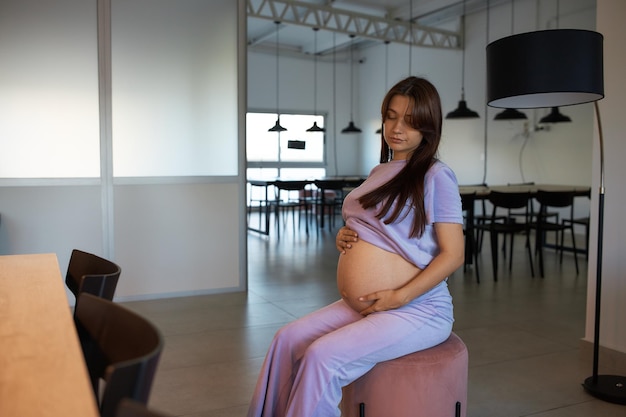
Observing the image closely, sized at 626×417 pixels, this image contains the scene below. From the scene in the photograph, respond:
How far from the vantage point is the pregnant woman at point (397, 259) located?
184 centimetres

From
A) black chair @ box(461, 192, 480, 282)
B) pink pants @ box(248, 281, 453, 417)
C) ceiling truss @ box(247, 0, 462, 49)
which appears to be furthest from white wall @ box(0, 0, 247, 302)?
ceiling truss @ box(247, 0, 462, 49)

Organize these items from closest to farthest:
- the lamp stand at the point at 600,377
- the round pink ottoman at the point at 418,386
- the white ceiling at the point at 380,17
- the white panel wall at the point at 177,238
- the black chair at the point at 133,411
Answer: the black chair at the point at 133,411 < the round pink ottoman at the point at 418,386 < the lamp stand at the point at 600,377 < the white panel wall at the point at 177,238 < the white ceiling at the point at 380,17

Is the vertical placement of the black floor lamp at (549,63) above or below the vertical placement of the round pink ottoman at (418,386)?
above

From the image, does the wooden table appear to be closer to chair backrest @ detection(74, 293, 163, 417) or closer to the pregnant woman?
chair backrest @ detection(74, 293, 163, 417)

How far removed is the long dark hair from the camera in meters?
1.89

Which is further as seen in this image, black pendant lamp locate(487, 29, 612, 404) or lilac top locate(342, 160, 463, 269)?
black pendant lamp locate(487, 29, 612, 404)

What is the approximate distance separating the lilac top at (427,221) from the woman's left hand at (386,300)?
0.13m

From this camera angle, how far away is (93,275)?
1.54 m

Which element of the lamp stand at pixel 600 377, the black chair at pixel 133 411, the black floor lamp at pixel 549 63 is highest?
the black floor lamp at pixel 549 63

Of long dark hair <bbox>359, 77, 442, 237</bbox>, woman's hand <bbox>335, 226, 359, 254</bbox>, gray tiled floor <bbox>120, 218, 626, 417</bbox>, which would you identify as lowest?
gray tiled floor <bbox>120, 218, 626, 417</bbox>

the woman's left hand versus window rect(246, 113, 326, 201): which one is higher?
window rect(246, 113, 326, 201)

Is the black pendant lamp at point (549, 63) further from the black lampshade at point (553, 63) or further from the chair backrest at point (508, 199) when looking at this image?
the chair backrest at point (508, 199)

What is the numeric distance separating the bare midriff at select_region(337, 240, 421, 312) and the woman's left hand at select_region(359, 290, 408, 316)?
3 centimetres

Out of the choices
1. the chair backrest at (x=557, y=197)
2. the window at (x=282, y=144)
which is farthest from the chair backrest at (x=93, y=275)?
the window at (x=282, y=144)
